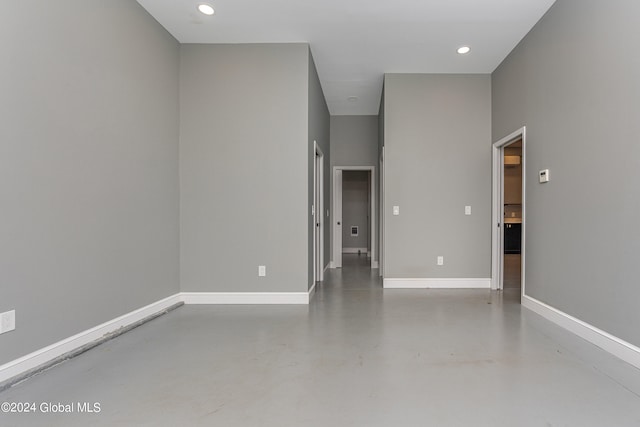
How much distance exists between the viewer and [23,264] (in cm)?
194

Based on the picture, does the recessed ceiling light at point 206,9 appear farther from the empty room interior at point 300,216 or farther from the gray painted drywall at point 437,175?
the gray painted drywall at point 437,175

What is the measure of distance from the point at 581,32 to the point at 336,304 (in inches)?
130

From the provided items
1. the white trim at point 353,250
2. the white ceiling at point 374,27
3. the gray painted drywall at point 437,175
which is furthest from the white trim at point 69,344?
the white trim at point 353,250

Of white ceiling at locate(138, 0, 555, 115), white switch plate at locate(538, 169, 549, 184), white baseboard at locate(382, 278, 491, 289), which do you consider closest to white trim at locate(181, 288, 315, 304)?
white baseboard at locate(382, 278, 491, 289)

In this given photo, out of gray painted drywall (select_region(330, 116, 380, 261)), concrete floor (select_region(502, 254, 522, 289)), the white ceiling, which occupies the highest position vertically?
the white ceiling

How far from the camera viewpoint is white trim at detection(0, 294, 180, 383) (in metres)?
1.89

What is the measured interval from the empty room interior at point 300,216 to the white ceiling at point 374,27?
0.03 m

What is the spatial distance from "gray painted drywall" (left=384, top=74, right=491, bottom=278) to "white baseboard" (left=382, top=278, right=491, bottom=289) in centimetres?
7

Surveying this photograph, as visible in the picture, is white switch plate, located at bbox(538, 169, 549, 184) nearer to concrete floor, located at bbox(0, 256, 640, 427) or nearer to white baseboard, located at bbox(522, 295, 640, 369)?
white baseboard, located at bbox(522, 295, 640, 369)

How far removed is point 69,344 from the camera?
2252 mm

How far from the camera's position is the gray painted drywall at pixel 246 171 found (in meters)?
3.66

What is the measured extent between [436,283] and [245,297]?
2.56 meters

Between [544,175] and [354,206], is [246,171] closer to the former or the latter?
[544,175]

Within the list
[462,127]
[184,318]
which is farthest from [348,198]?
[184,318]
